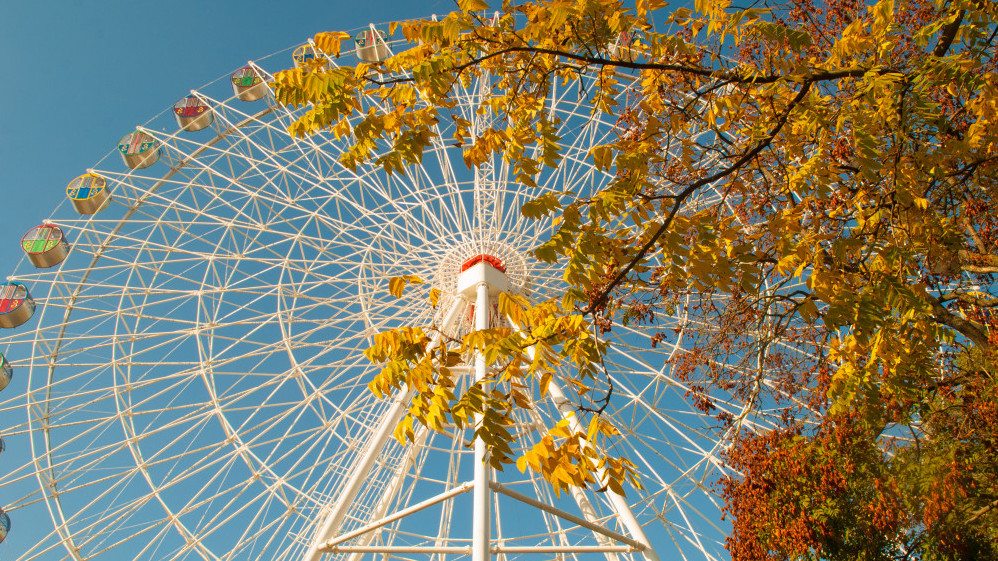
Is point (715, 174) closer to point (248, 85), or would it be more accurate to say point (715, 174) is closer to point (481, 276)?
point (481, 276)

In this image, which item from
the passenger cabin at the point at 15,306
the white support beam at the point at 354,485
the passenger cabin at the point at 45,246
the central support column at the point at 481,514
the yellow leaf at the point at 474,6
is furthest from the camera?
the passenger cabin at the point at 45,246

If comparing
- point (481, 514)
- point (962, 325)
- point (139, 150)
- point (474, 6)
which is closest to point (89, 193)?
point (139, 150)

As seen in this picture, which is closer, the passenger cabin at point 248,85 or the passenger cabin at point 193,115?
the passenger cabin at point 193,115

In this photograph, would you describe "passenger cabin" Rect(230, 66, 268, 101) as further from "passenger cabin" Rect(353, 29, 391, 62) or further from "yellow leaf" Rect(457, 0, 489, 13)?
"yellow leaf" Rect(457, 0, 489, 13)

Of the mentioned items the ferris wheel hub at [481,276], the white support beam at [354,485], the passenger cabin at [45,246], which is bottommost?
the white support beam at [354,485]

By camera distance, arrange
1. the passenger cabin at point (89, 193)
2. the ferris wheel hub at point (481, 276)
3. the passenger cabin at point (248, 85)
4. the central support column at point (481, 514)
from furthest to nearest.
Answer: the passenger cabin at point (248, 85) → the passenger cabin at point (89, 193) → the ferris wheel hub at point (481, 276) → the central support column at point (481, 514)

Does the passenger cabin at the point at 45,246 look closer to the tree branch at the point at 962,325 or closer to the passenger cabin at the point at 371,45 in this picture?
the passenger cabin at the point at 371,45

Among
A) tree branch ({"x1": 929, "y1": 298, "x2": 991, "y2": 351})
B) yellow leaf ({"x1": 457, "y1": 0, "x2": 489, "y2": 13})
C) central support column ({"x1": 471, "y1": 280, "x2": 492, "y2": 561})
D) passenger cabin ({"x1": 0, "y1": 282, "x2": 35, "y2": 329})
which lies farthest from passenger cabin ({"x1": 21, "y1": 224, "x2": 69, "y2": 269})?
tree branch ({"x1": 929, "y1": 298, "x2": 991, "y2": 351})

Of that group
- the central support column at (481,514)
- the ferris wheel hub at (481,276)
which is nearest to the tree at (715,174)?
the central support column at (481,514)

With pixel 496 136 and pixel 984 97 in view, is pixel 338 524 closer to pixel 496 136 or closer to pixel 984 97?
pixel 496 136

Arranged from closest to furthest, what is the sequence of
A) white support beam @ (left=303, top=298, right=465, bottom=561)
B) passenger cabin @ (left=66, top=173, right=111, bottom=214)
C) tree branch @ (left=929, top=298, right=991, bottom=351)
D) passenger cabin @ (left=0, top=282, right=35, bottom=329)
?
tree branch @ (left=929, top=298, right=991, bottom=351) < white support beam @ (left=303, top=298, right=465, bottom=561) < passenger cabin @ (left=0, top=282, right=35, bottom=329) < passenger cabin @ (left=66, top=173, right=111, bottom=214)

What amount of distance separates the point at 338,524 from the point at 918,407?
9053mm

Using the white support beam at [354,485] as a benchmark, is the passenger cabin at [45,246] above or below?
above

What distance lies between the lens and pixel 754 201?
21.4 ft
